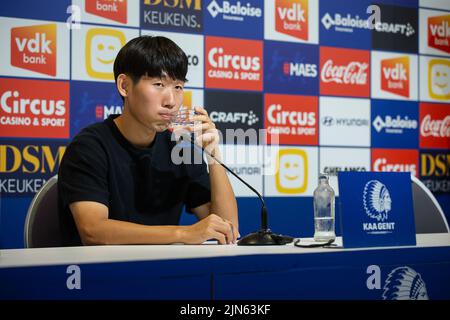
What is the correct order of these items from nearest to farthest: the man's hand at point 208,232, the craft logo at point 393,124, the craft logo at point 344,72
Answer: the man's hand at point 208,232, the craft logo at point 344,72, the craft logo at point 393,124

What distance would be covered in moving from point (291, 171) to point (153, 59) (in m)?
1.69

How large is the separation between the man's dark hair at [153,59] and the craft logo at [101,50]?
112 cm

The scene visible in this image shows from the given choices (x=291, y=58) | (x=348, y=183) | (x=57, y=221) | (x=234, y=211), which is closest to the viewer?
(x=348, y=183)

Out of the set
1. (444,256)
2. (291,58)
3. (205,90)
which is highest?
(291,58)

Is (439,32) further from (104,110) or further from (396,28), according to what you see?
(104,110)

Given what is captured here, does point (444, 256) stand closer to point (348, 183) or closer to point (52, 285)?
point (348, 183)

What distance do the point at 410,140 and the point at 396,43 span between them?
617mm

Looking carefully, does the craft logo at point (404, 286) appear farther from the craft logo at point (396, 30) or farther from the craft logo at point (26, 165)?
the craft logo at point (396, 30)

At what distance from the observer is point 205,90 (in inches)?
123

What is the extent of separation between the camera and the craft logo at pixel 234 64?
3.15 metres

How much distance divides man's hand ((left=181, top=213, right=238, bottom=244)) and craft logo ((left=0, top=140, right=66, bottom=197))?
5.10 ft

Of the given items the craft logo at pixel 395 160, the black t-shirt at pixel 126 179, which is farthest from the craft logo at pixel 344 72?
the black t-shirt at pixel 126 179

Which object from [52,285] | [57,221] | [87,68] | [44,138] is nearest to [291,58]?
[87,68]

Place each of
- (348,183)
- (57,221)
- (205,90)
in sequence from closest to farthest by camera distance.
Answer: (348,183)
(57,221)
(205,90)
